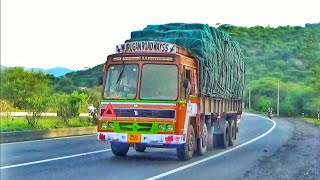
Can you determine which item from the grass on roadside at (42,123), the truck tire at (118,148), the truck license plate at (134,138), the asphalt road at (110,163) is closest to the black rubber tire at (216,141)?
the asphalt road at (110,163)

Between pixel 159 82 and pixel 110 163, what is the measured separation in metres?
2.47

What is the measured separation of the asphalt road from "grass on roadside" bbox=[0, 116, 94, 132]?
153 inches

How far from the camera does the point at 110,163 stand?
14.5 m

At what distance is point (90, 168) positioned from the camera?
13.2 meters

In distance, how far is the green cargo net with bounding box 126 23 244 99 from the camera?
56.0 feet

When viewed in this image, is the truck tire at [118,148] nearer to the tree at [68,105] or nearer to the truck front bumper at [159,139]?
the truck front bumper at [159,139]

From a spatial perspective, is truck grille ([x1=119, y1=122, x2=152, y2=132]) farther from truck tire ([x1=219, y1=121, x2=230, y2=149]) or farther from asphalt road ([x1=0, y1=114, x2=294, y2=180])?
truck tire ([x1=219, y1=121, x2=230, y2=149])

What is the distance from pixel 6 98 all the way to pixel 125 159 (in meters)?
15.3

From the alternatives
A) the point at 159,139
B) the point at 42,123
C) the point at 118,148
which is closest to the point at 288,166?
the point at 159,139

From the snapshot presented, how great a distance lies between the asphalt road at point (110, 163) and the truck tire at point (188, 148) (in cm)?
19

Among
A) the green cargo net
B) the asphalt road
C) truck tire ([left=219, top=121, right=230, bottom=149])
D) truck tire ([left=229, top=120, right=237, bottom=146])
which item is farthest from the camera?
truck tire ([left=229, top=120, right=237, bottom=146])

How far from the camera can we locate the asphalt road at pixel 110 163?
12102 millimetres

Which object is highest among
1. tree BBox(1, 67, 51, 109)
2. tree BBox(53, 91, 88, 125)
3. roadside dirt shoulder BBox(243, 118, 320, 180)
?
tree BBox(1, 67, 51, 109)

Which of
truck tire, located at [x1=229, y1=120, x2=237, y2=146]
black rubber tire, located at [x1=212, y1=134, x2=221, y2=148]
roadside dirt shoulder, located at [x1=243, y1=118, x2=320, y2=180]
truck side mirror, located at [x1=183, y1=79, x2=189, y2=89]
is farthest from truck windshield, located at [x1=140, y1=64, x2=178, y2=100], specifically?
truck tire, located at [x1=229, y1=120, x2=237, y2=146]
